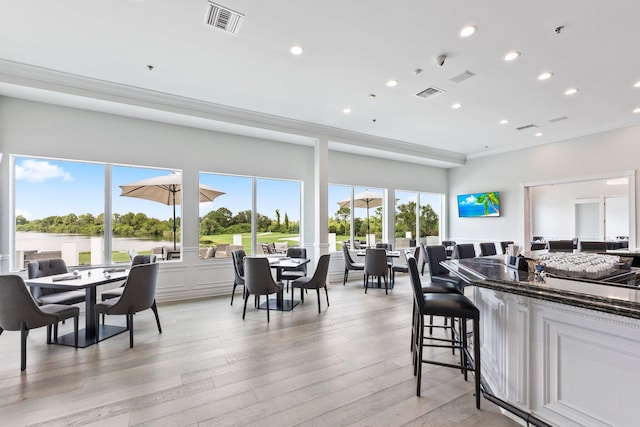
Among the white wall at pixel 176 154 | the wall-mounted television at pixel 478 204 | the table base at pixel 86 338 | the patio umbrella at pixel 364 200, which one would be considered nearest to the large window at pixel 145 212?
the white wall at pixel 176 154

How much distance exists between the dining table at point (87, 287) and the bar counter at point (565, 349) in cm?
404

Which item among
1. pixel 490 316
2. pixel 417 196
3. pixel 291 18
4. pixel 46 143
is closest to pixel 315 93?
pixel 291 18

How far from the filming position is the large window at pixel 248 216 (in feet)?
19.9

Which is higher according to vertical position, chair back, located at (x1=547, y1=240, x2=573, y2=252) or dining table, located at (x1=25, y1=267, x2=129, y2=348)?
chair back, located at (x1=547, y1=240, x2=573, y2=252)

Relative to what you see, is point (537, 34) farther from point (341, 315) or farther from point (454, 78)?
point (341, 315)

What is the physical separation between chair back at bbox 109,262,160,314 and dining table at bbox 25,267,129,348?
12.4 inches

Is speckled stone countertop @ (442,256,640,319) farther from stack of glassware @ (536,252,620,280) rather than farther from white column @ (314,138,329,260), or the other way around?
white column @ (314,138,329,260)

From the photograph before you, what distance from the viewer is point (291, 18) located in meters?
2.98

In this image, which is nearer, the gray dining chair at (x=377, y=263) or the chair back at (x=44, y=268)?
the chair back at (x=44, y=268)

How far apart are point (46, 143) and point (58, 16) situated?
250 cm

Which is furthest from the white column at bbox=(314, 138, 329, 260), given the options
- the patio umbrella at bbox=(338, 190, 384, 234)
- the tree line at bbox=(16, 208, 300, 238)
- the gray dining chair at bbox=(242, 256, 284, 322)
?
the gray dining chair at bbox=(242, 256, 284, 322)

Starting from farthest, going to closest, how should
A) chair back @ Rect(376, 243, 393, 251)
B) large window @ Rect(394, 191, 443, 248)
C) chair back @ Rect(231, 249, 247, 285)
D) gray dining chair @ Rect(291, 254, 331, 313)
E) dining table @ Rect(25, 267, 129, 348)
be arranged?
large window @ Rect(394, 191, 443, 248) < chair back @ Rect(376, 243, 393, 251) < chair back @ Rect(231, 249, 247, 285) < gray dining chair @ Rect(291, 254, 331, 313) < dining table @ Rect(25, 267, 129, 348)

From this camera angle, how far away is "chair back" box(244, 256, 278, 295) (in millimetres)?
4348

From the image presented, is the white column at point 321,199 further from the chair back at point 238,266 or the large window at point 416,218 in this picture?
the large window at point 416,218
